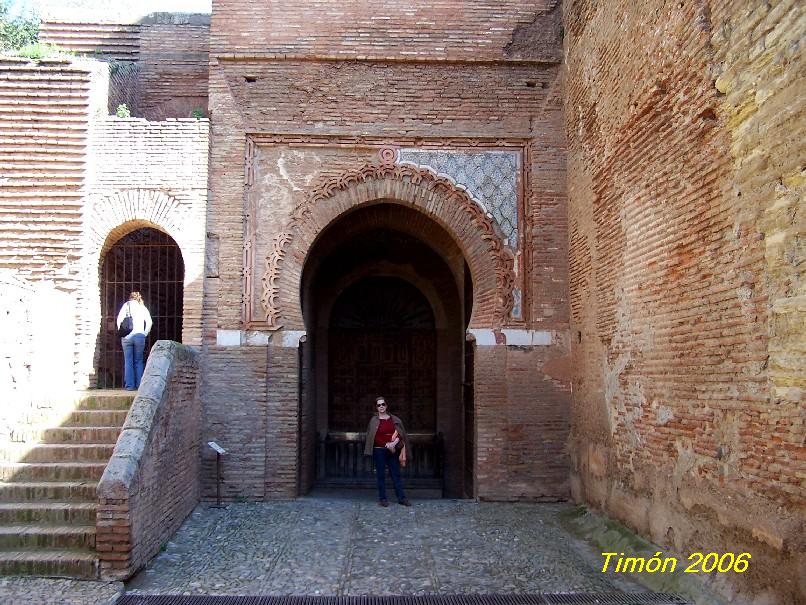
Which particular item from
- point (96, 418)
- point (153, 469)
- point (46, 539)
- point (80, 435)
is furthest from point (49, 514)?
point (96, 418)

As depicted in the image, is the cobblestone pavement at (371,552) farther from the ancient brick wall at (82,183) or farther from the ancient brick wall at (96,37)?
the ancient brick wall at (96,37)

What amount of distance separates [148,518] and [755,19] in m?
5.62

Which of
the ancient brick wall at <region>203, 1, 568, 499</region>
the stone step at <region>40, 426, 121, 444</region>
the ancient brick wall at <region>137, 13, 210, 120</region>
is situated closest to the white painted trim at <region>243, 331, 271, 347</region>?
the ancient brick wall at <region>203, 1, 568, 499</region>

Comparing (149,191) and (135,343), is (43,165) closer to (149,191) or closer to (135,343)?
(149,191)

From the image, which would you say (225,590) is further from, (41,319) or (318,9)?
(318,9)

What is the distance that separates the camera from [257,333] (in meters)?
8.58

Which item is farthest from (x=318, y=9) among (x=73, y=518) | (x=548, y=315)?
(x=73, y=518)

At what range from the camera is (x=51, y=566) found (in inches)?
210

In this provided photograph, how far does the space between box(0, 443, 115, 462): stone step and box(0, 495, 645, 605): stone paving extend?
3.30 ft

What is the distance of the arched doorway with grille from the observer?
1185cm

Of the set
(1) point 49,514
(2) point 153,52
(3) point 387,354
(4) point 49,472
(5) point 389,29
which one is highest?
(2) point 153,52

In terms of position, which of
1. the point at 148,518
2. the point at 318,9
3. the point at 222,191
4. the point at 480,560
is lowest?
the point at 480,560

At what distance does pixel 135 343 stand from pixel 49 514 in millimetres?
2796

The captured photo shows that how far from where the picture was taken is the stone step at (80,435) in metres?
6.80
